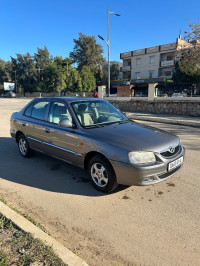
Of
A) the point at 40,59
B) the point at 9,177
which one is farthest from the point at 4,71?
the point at 9,177

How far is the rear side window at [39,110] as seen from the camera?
4583 millimetres

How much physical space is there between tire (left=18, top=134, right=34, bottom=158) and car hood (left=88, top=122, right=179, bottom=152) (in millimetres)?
2271

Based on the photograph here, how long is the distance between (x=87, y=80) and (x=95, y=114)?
46.0 metres

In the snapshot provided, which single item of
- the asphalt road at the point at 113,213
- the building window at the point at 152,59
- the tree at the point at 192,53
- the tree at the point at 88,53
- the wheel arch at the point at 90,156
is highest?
the tree at the point at 88,53

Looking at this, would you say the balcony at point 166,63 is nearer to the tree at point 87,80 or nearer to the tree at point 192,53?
the tree at point 87,80

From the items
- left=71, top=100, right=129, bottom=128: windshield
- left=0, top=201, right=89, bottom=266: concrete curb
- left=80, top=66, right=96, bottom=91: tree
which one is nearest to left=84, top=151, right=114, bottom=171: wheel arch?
left=71, top=100, right=129, bottom=128: windshield

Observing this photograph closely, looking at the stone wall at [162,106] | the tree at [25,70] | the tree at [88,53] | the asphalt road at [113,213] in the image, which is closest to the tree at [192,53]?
the stone wall at [162,106]

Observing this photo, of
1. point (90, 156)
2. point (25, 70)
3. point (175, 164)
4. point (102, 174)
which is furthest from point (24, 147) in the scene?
point (25, 70)

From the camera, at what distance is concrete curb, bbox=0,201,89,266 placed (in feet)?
6.51

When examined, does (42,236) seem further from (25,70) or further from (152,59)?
(25,70)

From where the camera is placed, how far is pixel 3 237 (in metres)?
2.30

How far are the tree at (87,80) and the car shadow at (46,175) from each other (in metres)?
44.6

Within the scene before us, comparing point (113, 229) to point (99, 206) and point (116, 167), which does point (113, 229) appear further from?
point (116, 167)

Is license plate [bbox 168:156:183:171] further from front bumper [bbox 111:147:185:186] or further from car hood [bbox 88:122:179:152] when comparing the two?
car hood [bbox 88:122:179:152]
